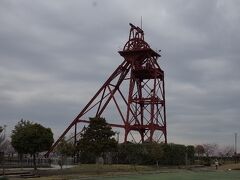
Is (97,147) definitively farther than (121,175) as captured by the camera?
Yes

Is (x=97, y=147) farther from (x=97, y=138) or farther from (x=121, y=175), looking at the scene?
(x=121, y=175)

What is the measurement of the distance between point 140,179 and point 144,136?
47.0m

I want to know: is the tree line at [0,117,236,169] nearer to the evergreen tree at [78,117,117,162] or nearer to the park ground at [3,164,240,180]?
the evergreen tree at [78,117,117,162]

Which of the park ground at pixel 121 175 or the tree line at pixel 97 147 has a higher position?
the tree line at pixel 97 147

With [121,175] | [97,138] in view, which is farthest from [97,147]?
[121,175]

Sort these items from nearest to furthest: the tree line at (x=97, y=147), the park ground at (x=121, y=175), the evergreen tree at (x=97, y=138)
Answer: the park ground at (x=121, y=175)
the tree line at (x=97, y=147)
the evergreen tree at (x=97, y=138)

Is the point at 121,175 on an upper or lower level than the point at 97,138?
lower

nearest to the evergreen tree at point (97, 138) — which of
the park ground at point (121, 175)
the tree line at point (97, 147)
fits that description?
the tree line at point (97, 147)

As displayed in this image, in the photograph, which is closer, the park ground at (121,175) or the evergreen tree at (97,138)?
the park ground at (121,175)

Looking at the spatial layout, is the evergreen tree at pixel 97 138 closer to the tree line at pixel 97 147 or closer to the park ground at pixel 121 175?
the tree line at pixel 97 147

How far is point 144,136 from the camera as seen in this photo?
294 feet

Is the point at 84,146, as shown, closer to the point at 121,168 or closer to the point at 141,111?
the point at 121,168

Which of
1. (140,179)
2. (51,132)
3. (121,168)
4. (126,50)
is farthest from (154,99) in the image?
(140,179)

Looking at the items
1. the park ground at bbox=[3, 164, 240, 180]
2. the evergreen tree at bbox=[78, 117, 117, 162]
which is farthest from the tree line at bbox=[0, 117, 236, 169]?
the park ground at bbox=[3, 164, 240, 180]
